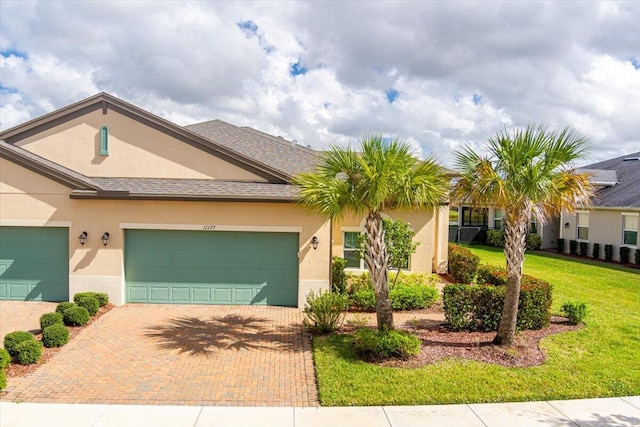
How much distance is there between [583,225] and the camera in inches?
1125

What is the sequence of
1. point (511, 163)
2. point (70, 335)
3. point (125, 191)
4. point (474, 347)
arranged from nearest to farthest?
point (511, 163) → point (474, 347) → point (70, 335) → point (125, 191)

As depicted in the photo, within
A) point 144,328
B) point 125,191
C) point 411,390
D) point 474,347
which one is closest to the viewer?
point 411,390

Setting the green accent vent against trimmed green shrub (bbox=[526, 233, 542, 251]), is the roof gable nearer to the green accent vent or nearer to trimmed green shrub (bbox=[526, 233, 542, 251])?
the green accent vent

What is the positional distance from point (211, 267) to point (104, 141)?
5.59 meters

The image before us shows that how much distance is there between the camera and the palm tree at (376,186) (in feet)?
30.2

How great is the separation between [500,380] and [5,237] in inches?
563

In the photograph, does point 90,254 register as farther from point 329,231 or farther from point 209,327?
point 329,231

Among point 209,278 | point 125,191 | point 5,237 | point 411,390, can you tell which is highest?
point 125,191

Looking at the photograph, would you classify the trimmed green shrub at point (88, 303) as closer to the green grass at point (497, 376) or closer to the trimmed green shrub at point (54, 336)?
the trimmed green shrub at point (54, 336)

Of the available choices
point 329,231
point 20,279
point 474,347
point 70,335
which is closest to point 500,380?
point 474,347

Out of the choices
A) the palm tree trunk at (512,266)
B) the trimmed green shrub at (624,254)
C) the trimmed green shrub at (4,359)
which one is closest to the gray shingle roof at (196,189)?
the trimmed green shrub at (4,359)

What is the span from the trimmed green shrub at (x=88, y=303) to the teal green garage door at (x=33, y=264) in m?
1.89

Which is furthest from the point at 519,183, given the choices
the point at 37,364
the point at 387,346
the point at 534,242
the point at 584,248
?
the point at 534,242

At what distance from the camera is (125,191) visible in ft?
43.7
